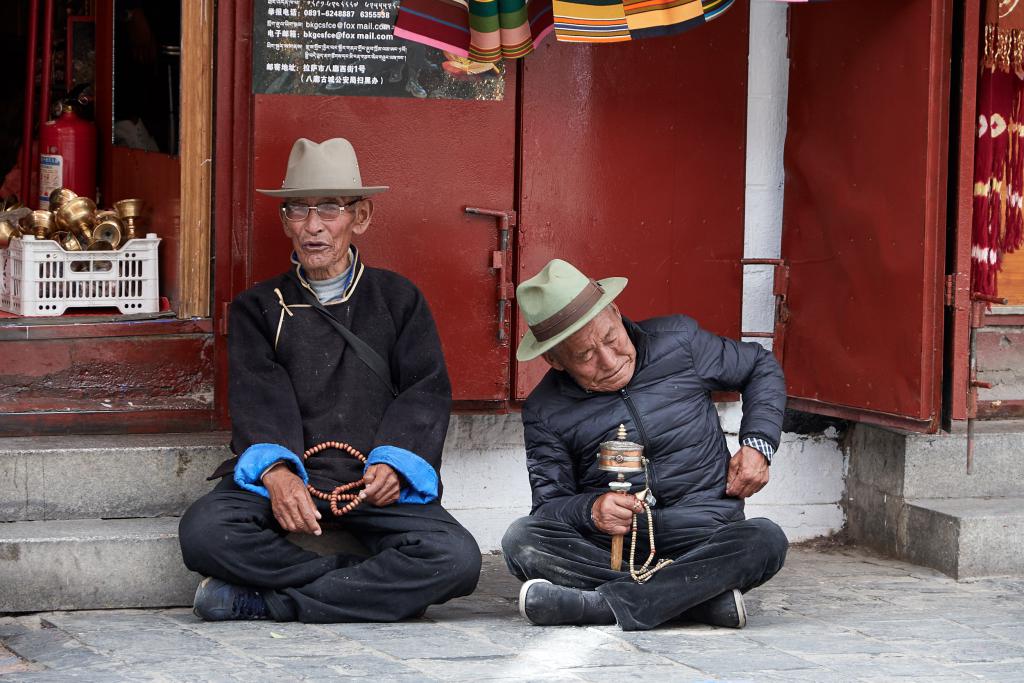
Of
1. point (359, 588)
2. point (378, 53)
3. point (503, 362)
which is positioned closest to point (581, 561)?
point (359, 588)

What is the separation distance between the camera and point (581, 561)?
15.2ft

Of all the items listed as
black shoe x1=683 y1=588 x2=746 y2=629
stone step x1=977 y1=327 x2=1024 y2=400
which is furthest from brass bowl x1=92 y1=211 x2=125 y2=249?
stone step x1=977 y1=327 x2=1024 y2=400

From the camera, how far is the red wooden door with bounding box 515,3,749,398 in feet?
18.0

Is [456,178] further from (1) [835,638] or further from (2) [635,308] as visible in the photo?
(1) [835,638]

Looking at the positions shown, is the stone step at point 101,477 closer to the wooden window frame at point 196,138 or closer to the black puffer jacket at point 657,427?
the wooden window frame at point 196,138

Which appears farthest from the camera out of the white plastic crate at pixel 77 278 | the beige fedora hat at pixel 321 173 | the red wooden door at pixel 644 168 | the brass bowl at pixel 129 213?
the brass bowl at pixel 129 213

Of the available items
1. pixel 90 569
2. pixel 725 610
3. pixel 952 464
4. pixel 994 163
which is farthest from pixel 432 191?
pixel 952 464

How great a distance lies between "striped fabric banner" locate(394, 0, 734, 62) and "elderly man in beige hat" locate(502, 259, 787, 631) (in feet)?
3.01

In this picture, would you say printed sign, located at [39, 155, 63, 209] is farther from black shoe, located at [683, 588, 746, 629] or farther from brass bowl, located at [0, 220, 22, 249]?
black shoe, located at [683, 588, 746, 629]

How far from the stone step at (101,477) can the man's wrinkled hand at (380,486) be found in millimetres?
717

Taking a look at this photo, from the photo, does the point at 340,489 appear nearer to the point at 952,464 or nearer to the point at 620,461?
the point at 620,461

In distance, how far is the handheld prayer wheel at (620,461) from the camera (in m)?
4.45

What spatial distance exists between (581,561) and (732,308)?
1.57 m

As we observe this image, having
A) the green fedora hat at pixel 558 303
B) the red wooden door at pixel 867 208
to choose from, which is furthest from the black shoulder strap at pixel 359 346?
the red wooden door at pixel 867 208
